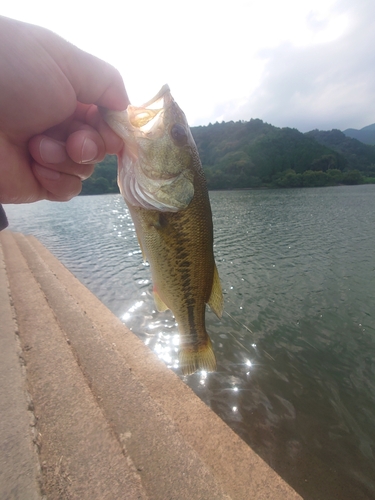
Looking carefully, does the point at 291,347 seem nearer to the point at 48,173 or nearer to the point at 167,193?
the point at 167,193

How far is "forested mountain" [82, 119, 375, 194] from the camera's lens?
86.7 metres

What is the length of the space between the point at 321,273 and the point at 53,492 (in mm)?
11630

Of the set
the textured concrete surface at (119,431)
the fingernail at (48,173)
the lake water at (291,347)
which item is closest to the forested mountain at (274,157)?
the lake water at (291,347)

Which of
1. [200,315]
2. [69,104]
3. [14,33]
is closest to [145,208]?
[69,104]

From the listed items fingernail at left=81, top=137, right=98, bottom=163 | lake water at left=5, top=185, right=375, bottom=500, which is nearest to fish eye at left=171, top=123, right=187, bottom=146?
fingernail at left=81, top=137, right=98, bottom=163

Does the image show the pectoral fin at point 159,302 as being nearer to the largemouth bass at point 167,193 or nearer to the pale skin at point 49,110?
the largemouth bass at point 167,193

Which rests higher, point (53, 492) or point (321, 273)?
point (53, 492)

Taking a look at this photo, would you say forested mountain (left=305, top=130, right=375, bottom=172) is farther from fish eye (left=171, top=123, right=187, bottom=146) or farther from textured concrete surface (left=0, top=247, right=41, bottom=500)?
textured concrete surface (left=0, top=247, right=41, bottom=500)

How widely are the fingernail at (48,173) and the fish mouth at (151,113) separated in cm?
83

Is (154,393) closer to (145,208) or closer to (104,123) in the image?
(145,208)

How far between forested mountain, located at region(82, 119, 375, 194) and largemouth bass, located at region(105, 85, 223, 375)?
188ft

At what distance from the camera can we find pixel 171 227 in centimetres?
221

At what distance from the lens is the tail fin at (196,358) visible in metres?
2.65

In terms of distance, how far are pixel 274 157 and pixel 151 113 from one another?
114m
